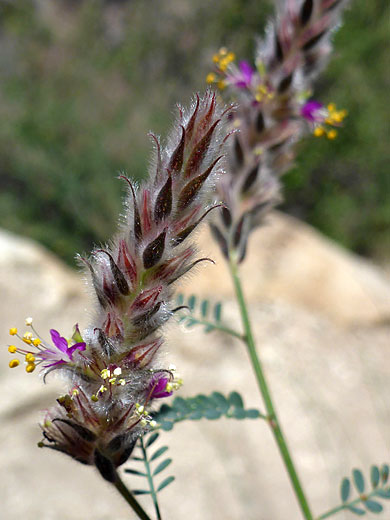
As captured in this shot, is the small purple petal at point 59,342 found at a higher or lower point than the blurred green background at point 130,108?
lower

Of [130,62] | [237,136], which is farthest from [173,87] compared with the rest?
[237,136]

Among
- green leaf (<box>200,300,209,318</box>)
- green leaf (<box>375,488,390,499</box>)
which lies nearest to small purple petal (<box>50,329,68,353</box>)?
green leaf (<box>200,300,209,318</box>)

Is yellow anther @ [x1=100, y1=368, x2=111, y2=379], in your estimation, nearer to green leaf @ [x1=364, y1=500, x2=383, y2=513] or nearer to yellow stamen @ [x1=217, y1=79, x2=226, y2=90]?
green leaf @ [x1=364, y1=500, x2=383, y2=513]

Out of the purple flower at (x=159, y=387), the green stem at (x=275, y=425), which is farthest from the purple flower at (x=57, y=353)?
the green stem at (x=275, y=425)

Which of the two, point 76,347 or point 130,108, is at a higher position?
point 130,108

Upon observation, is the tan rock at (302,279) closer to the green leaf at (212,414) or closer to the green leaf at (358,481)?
the green leaf at (358,481)

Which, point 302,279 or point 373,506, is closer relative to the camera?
point 373,506

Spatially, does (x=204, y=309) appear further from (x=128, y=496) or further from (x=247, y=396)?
(x=247, y=396)

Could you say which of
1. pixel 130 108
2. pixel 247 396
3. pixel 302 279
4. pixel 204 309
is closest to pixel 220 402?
pixel 204 309

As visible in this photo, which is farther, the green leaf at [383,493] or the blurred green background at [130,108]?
the blurred green background at [130,108]
